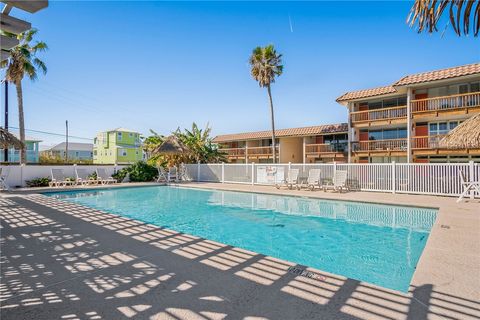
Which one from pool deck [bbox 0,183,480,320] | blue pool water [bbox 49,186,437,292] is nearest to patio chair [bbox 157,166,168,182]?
blue pool water [bbox 49,186,437,292]

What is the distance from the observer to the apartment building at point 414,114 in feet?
60.5

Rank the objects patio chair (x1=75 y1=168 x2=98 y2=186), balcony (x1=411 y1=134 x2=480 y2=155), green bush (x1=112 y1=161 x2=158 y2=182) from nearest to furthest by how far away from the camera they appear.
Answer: balcony (x1=411 y1=134 x2=480 y2=155) < patio chair (x1=75 y1=168 x2=98 y2=186) < green bush (x1=112 y1=161 x2=158 y2=182)

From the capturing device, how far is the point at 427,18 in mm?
2770

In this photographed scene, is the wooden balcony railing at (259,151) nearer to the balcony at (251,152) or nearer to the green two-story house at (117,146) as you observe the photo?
the balcony at (251,152)

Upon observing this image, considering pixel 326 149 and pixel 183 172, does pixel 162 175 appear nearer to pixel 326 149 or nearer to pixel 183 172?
pixel 183 172

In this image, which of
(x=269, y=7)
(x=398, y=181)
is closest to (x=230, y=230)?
(x=398, y=181)

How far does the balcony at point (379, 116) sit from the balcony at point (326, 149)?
11.1ft

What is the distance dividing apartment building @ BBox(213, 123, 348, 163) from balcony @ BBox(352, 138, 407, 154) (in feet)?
7.60

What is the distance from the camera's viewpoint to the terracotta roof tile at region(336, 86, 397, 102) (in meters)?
22.1

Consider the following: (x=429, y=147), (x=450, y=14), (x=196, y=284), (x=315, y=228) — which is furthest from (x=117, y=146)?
(x=450, y=14)

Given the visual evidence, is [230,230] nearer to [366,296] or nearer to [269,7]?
[366,296]

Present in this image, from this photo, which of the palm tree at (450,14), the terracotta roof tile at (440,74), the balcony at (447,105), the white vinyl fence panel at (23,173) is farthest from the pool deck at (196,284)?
the terracotta roof tile at (440,74)

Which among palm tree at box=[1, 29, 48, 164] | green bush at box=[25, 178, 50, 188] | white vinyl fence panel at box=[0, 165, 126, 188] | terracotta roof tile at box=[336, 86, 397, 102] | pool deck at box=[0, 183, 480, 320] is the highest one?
palm tree at box=[1, 29, 48, 164]

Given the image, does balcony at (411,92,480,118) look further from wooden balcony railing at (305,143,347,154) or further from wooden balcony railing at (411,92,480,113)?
wooden balcony railing at (305,143,347,154)
